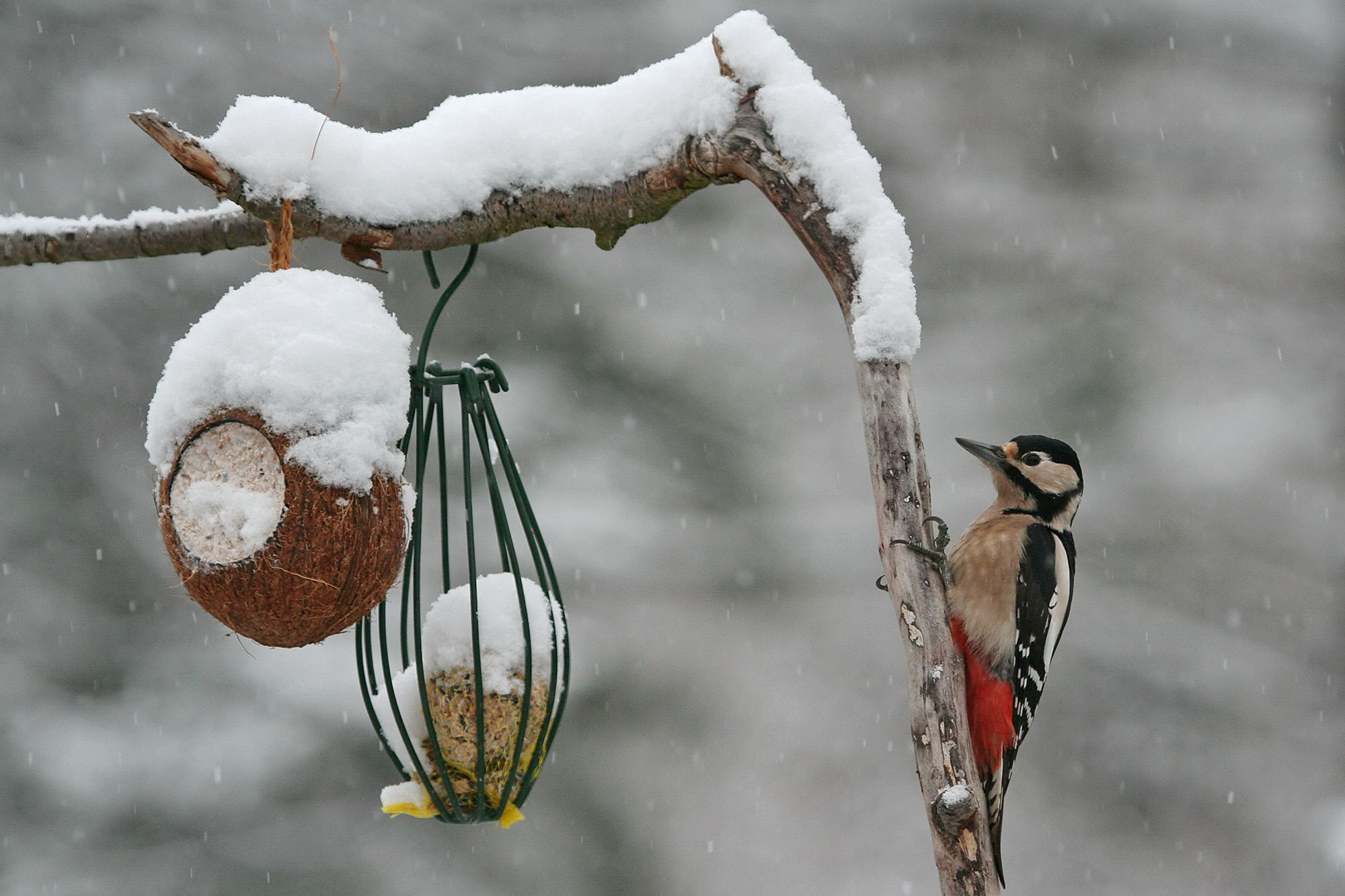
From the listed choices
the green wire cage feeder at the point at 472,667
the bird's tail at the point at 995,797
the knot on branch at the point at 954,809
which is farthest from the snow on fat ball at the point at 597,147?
the bird's tail at the point at 995,797

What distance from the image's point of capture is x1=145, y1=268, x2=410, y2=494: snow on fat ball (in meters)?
2.10

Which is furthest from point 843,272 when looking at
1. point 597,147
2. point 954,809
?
point 954,809

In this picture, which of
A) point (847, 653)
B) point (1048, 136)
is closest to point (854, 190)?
point (847, 653)

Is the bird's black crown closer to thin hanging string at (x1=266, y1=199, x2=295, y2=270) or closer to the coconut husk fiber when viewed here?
the coconut husk fiber

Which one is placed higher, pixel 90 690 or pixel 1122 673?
pixel 1122 673

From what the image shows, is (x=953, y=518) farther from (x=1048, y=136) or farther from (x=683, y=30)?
(x=683, y=30)

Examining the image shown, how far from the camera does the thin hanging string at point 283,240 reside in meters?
2.31

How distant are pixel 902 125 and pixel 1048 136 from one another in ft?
2.88

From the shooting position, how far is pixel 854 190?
2.09 meters

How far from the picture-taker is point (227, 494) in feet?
7.01

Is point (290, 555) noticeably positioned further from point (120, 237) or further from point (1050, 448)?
point (1050, 448)

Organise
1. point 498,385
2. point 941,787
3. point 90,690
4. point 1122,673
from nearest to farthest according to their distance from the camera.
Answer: point 941,787, point 498,385, point 90,690, point 1122,673

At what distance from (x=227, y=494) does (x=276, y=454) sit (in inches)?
4.9

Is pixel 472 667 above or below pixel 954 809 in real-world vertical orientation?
above
